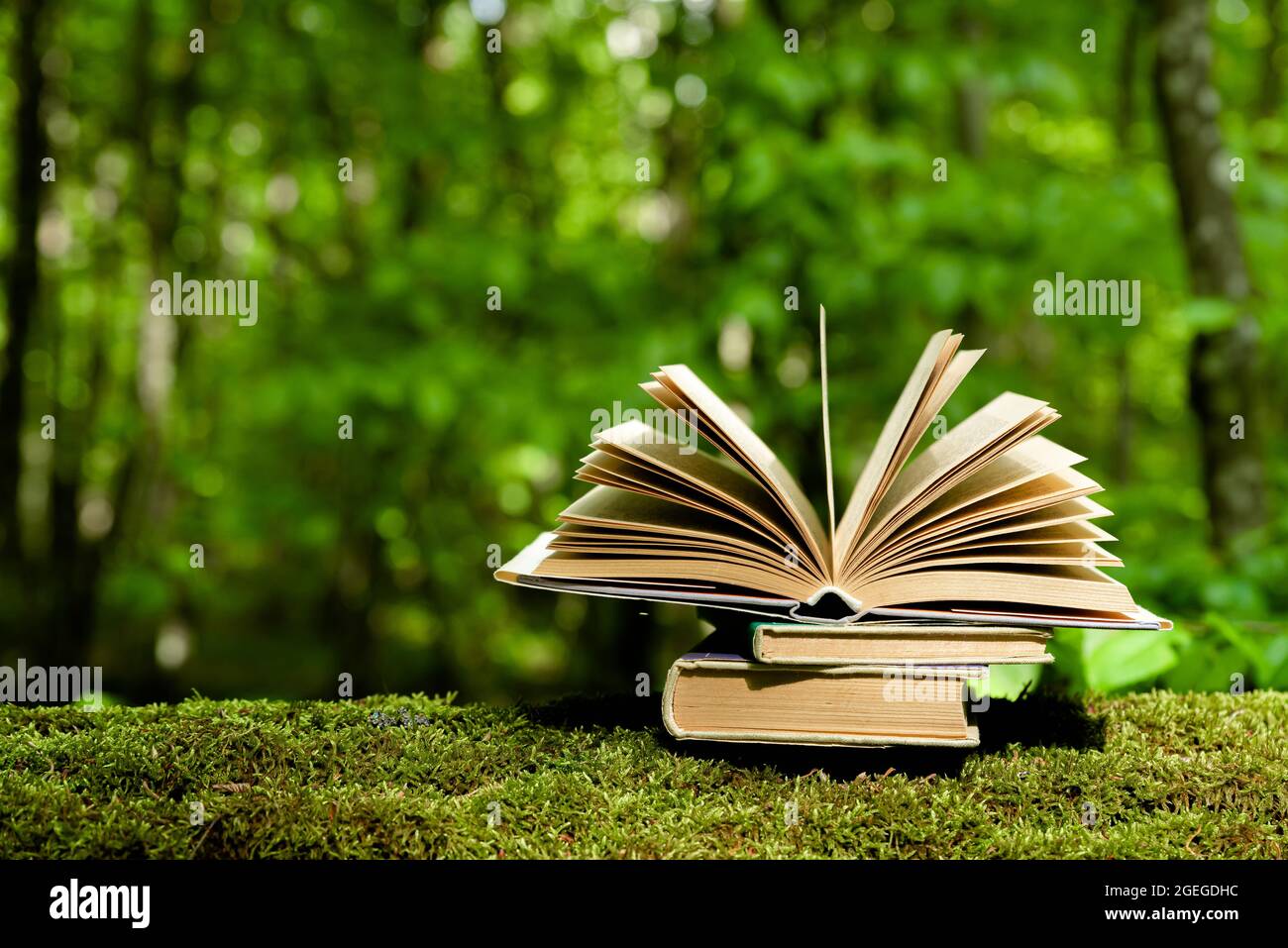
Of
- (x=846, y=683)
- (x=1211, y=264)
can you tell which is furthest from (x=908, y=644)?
(x=1211, y=264)

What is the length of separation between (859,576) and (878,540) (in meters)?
0.05

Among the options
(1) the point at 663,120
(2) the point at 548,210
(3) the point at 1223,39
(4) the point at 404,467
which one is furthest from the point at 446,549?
(3) the point at 1223,39

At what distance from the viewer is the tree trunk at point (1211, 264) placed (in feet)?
10.8

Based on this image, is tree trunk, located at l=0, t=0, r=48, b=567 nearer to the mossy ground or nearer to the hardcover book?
the mossy ground

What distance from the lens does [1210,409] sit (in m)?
3.33

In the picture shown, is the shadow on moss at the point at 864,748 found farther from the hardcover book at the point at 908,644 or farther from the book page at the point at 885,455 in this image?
the book page at the point at 885,455

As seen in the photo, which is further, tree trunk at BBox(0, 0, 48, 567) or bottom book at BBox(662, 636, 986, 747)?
tree trunk at BBox(0, 0, 48, 567)

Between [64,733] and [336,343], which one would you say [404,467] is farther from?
[64,733]

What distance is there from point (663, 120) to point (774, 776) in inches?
235

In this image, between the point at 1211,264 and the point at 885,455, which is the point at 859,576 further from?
the point at 1211,264

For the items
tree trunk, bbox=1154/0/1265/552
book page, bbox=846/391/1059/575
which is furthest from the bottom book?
tree trunk, bbox=1154/0/1265/552

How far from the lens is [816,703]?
1185 millimetres

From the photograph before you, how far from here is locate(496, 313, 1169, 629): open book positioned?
3.85 ft

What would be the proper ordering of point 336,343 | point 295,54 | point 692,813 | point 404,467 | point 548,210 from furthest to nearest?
point 548,210 < point 295,54 < point 404,467 < point 336,343 < point 692,813
